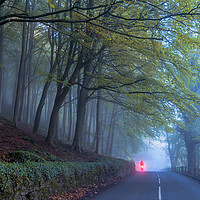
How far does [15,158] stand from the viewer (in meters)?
8.65

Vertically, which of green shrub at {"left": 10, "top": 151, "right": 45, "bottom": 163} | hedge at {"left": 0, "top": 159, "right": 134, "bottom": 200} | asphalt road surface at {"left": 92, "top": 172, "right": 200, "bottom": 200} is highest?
green shrub at {"left": 10, "top": 151, "right": 45, "bottom": 163}

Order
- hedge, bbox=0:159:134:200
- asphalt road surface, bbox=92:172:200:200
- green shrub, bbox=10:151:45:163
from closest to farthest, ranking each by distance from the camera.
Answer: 1. hedge, bbox=0:159:134:200
2. green shrub, bbox=10:151:45:163
3. asphalt road surface, bbox=92:172:200:200

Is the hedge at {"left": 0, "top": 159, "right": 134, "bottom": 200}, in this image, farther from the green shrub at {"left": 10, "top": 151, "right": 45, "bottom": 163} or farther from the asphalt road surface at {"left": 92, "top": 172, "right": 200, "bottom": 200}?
the asphalt road surface at {"left": 92, "top": 172, "right": 200, "bottom": 200}

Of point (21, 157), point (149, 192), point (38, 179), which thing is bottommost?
point (149, 192)

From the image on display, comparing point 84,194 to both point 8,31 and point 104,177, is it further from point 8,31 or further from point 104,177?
point 8,31

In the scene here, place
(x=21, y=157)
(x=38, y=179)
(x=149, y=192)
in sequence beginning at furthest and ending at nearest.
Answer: (x=149, y=192) → (x=21, y=157) → (x=38, y=179)

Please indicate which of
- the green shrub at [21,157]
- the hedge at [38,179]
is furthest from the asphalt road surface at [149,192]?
the green shrub at [21,157]

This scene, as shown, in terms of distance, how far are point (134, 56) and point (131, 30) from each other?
262 centimetres

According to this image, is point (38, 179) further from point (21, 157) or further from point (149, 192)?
point (149, 192)

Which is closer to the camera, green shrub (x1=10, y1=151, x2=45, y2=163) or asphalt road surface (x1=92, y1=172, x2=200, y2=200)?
green shrub (x1=10, y1=151, x2=45, y2=163)

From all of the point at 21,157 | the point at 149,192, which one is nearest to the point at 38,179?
the point at 21,157

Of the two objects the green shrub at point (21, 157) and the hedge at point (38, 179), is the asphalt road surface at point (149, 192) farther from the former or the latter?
the green shrub at point (21, 157)

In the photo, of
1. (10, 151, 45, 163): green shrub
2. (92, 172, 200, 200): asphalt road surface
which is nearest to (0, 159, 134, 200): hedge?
(10, 151, 45, 163): green shrub

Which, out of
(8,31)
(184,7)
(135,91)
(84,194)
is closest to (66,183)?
(84,194)
